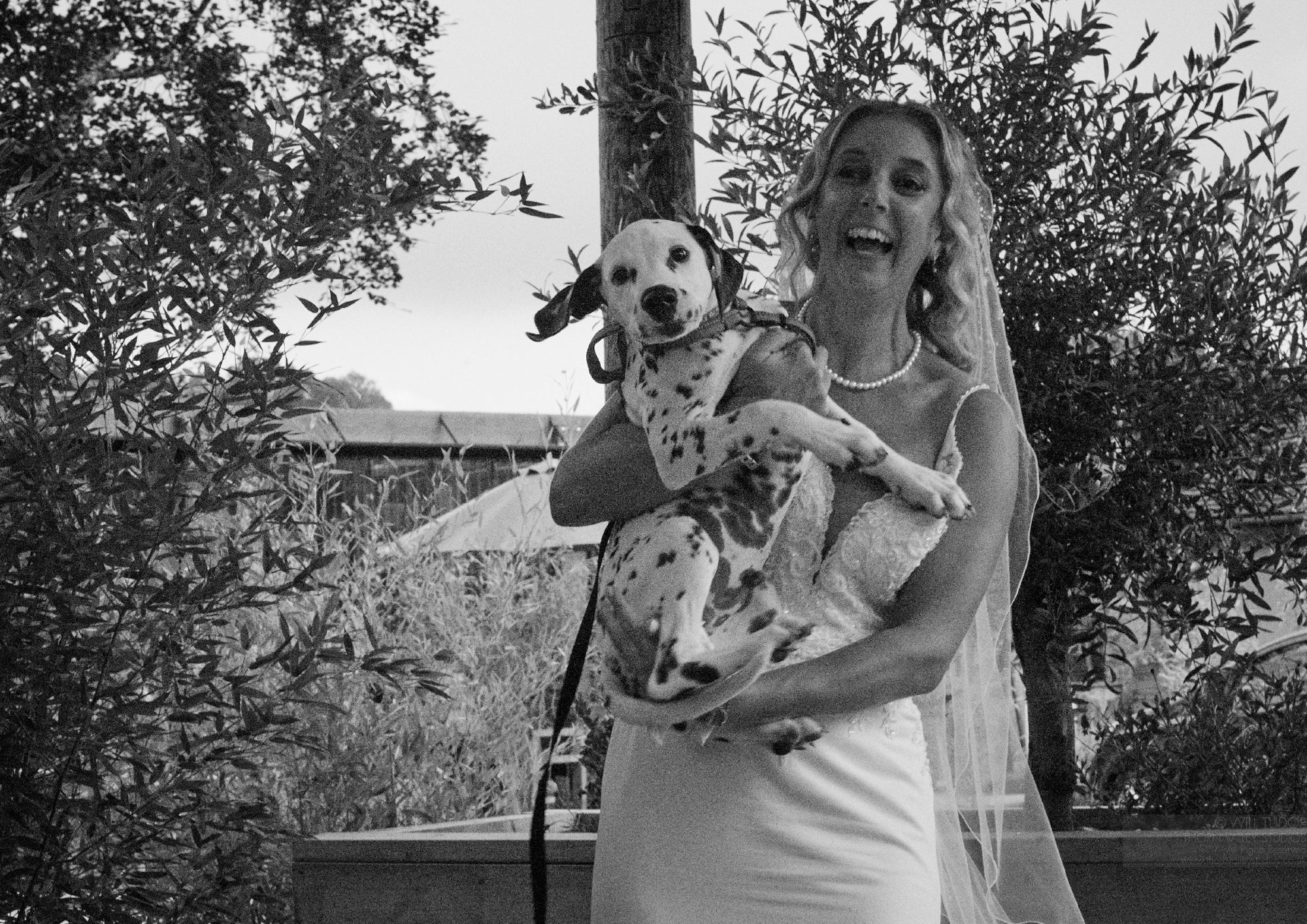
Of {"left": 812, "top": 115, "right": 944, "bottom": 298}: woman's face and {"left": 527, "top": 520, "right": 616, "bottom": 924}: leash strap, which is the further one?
{"left": 812, "top": 115, "right": 944, "bottom": 298}: woman's face

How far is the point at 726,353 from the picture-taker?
1.81 m

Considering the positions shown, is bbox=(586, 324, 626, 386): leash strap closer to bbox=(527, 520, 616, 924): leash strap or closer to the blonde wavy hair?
bbox=(527, 520, 616, 924): leash strap

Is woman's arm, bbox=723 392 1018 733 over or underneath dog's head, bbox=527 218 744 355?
underneath

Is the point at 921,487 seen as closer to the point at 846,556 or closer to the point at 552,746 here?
the point at 846,556

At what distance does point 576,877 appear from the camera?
3232 millimetres

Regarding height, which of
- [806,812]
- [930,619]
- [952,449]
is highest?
[952,449]

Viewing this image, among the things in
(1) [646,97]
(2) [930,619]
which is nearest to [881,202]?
(2) [930,619]

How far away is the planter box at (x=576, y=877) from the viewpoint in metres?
3.06

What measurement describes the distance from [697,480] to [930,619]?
15.6 inches

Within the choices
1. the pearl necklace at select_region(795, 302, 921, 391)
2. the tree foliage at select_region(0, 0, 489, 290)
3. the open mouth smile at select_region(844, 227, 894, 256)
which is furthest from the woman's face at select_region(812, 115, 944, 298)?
the tree foliage at select_region(0, 0, 489, 290)

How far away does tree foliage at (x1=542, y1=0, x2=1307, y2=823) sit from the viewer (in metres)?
3.56

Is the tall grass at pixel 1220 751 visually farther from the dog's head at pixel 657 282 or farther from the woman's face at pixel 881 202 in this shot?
the dog's head at pixel 657 282

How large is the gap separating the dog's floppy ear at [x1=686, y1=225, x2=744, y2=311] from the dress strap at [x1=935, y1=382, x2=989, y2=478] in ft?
1.33

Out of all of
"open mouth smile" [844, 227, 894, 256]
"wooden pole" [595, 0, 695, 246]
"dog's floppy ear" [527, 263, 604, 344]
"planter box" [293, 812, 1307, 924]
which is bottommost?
"planter box" [293, 812, 1307, 924]
